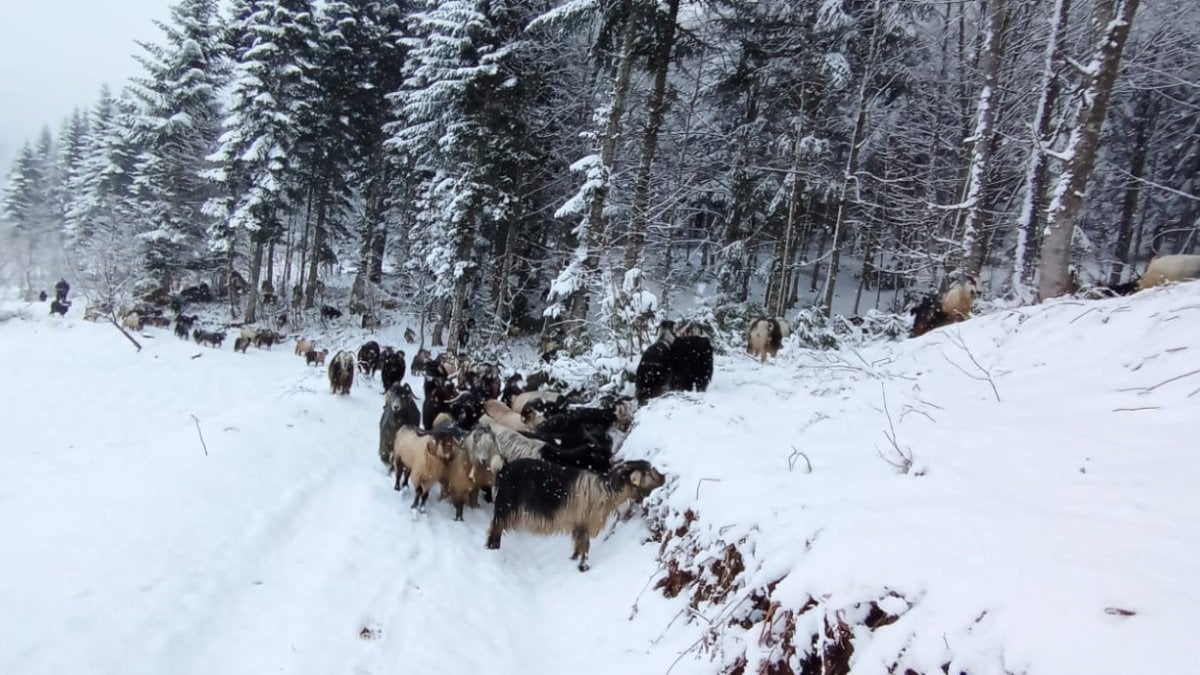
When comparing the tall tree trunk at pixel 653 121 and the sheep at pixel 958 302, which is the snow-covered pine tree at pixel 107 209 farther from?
the sheep at pixel 958 302

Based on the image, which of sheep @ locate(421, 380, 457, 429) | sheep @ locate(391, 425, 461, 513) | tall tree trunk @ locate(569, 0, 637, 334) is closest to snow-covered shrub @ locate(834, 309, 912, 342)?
tall tree trunk @ locate(569, 0, 637, 334)

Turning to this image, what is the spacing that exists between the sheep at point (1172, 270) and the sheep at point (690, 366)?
4666 millimetres

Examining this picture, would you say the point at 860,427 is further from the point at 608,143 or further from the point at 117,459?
the point at 608,143

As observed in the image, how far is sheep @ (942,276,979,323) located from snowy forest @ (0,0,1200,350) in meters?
0.63

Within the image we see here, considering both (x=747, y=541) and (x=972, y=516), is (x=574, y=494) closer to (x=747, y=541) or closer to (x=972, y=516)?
(x=747, y=541)

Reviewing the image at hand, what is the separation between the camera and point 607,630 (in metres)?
4.55

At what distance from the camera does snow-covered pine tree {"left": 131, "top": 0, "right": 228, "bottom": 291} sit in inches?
948

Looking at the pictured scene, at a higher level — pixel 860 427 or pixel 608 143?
pixel 608 143

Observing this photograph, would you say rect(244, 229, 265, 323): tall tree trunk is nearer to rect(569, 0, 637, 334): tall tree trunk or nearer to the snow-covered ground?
the snow-covered ground

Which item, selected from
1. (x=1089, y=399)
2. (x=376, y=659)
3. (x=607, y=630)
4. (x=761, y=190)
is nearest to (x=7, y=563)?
(x=376, y=659)

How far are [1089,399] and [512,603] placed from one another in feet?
15.6

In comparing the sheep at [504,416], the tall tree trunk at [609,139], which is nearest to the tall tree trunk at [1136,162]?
the tall tree trunk at [609,139]

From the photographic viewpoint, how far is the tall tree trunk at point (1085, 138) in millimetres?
6438

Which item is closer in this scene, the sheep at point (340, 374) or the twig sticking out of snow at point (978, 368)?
the twig sticking out of snow at point (978, 368)
